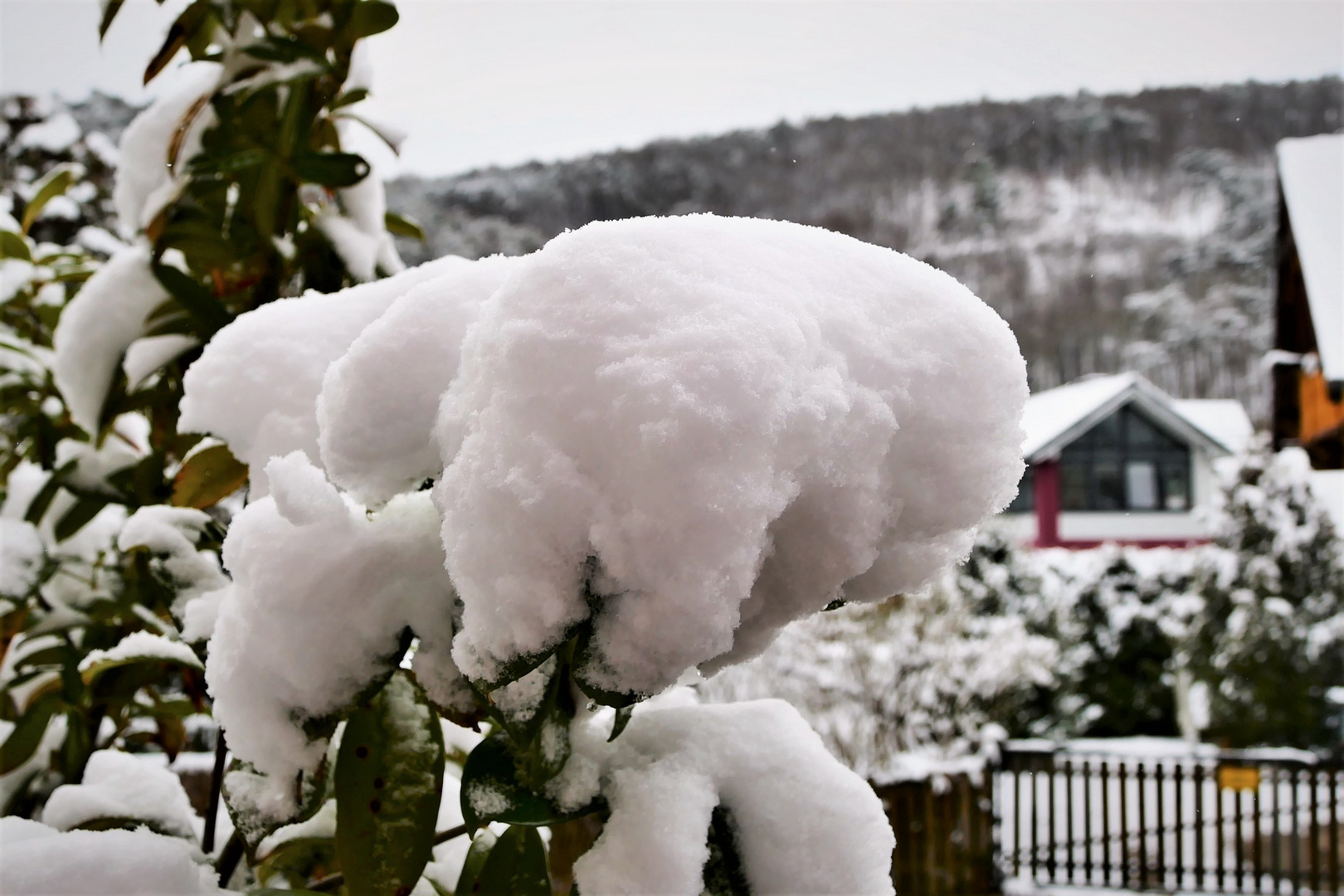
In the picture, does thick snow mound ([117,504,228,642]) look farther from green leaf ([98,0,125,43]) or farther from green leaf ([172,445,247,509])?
green leaf ([98,0,125,43])

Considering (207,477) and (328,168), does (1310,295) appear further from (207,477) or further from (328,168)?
(207,477)

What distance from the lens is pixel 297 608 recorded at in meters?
0.39

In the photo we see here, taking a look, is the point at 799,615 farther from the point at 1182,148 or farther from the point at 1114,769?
the point at 1182,148

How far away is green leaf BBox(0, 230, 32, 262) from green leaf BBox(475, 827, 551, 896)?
1.01 metres

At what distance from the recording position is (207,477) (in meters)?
0.69

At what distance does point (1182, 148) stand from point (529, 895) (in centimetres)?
3919

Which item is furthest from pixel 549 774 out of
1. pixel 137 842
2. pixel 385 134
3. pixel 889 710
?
pixel 889 710

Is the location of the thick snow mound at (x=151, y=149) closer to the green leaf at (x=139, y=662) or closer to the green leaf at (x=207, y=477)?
the green leaf at (x=207, y=477)

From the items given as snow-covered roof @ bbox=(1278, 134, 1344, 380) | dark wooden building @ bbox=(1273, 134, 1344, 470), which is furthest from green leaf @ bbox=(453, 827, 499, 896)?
dark wooden building @ bbox=(1273, 134, 1344, 470)

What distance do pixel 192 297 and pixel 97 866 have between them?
1.44ft

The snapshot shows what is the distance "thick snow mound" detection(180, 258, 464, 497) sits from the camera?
49 centimetres

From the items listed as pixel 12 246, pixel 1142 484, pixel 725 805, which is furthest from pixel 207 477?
pixel 1142 484

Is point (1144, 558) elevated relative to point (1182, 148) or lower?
lower

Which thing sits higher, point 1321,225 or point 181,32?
point 1321,225
